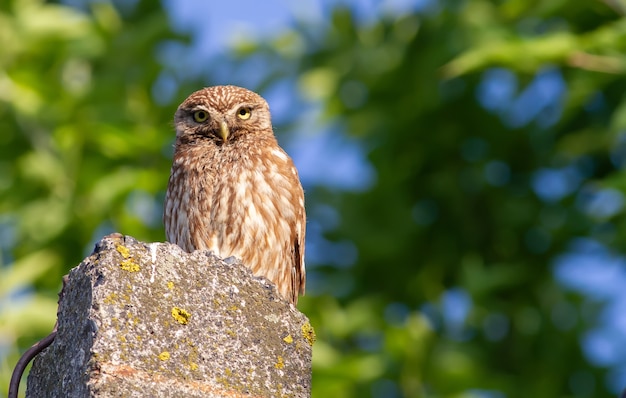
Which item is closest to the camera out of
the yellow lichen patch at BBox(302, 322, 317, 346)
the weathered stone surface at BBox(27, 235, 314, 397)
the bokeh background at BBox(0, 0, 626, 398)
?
the weathered stone surface at BBox(27, 235, 314, 397)

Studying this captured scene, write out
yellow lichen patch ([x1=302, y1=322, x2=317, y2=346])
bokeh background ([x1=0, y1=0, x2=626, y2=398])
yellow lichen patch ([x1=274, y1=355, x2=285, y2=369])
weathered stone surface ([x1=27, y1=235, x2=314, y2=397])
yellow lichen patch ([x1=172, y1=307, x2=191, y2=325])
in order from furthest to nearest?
bokeh background ([x1=0, y1=0, x2=626, y2=398])
yellow lichen patch ([x1=302, y1=322, x2=317, y2=346])
yellow lichen patch ([x1=274, y1=355, x2=285, y2=369])
yellow lichen patch ([x1=172, y1=307, x2=191, y2=325])
weathered stone surface ([x1=27, y1=235, x2=314, y2=397])

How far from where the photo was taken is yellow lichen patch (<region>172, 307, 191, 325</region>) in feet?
8.84

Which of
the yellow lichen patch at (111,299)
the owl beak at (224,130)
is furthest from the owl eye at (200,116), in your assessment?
the yellow lichen patch at (111,299)

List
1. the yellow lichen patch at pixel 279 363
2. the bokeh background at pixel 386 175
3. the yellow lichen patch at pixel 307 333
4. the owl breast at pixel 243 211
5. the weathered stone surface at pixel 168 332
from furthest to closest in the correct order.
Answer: the bokeh background at pixel 386 175, the owl breast at pixel 243 211, the yellow lichen patch at pixel 307 333, the yellow lichen patch at pixel 279 363, the weathered stone surface at pixel 168 332

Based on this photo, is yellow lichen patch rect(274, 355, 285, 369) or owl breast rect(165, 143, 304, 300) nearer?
yellow lichen patch rect(274, 355, 285, 369)

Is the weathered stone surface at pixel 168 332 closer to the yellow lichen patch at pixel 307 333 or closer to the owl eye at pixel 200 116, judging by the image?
the yellow lichen patch at pixel 307 333

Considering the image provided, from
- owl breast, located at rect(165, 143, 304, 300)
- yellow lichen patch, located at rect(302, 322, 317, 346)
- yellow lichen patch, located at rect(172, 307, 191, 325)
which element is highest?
owl breast, located at rect(165, 143, 304, 300)

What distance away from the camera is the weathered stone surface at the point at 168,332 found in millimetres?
2594

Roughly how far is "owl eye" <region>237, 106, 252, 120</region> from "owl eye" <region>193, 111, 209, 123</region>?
18 cm

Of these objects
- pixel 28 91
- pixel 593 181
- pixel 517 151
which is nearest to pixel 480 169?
pixel 517 151

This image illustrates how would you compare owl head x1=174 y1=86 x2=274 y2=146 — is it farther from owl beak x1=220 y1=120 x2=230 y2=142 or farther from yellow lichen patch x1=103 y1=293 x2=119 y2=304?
yellow lichen patch x1=103 y1=293 x2=119 y2=304

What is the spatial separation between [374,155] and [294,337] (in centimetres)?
883

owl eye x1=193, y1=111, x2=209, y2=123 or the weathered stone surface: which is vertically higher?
owl eye x1=193, y1=111, x2=209, y2=123

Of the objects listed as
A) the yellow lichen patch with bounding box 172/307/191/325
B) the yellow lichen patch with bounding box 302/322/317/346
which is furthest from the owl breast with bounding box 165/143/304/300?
the yellow lichen patch with bounding box 172/307/191/325
